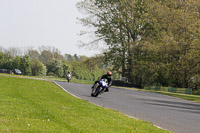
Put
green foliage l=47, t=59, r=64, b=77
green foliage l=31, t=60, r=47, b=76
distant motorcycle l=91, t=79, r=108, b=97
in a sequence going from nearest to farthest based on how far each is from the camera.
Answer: distant motorcycle l=91, t=79, r=108, b=97 → green foliage l=31, t=60, r=47, b=76 → green foliage l=47, t=59, r=64, b=77

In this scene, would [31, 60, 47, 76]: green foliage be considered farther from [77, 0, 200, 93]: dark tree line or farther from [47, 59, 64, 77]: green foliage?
[77, 0, 200, 93]: dark tree line

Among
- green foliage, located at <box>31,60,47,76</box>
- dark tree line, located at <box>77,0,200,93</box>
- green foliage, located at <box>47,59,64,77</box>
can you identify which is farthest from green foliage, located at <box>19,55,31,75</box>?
dark tree line, located at <box>77,0,200,93</box>

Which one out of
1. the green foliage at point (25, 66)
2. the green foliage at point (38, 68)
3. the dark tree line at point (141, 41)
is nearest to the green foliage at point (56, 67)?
the green foliage at point (38, 68)

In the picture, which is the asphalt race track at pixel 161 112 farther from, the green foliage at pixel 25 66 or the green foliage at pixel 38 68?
the green foliage at pixel 38 68

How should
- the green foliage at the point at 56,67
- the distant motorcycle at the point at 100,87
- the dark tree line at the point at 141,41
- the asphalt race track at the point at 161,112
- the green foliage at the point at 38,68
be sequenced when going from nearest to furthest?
1. the asphalt race track at the point at 161,112
2. the distant motorcycle at the point at 100,87
3. the dark tree line at the point at 141,41
4. the green foliage at the point at 38,68
5. the green foliage at the point at 56,67

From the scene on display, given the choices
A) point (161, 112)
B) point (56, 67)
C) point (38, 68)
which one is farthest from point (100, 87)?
point (56, 67)

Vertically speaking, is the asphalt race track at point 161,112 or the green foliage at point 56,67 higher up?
the green foliage at point 56,67

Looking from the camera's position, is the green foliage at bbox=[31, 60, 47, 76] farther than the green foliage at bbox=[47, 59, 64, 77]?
No

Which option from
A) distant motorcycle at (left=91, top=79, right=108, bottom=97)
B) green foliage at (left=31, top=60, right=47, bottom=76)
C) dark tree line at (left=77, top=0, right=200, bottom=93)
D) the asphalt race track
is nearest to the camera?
the asphalt race track

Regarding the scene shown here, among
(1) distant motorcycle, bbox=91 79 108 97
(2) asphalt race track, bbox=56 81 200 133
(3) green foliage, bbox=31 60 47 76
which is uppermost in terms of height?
(3) green foliage, bbox=31 60 47 76

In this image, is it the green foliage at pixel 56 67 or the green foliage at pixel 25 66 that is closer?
the green foliage at pixel 25 66

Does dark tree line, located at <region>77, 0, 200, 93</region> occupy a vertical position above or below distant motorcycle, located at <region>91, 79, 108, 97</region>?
above

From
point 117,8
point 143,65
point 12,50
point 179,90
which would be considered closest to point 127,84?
point 143,65

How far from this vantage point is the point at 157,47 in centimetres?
4822
